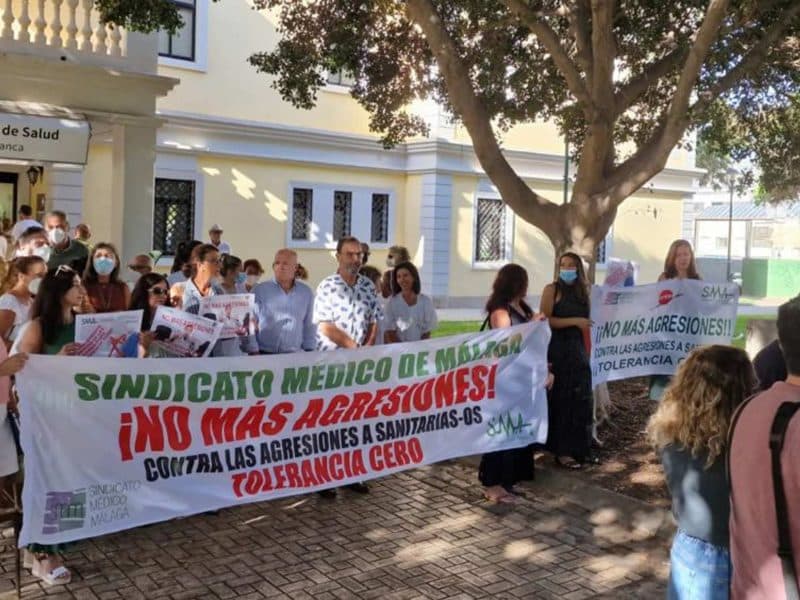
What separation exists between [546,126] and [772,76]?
1440cm

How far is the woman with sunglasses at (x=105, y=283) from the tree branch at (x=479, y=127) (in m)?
3.86

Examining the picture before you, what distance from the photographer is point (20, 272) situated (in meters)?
6.05

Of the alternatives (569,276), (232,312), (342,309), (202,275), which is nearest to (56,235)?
(202,275)

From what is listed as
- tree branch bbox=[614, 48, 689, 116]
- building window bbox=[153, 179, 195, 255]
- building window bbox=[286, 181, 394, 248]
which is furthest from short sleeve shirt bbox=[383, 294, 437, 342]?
building window bbox=[286, 181, 394, 248]

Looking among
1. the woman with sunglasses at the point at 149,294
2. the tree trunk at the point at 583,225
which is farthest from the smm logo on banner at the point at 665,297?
the woman with sunglasses at the point at 149,294

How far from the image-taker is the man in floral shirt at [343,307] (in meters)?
6.78

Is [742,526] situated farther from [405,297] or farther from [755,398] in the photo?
[405,297]

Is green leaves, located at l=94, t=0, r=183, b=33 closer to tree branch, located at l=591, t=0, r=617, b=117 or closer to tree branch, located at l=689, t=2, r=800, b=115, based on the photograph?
tree branch, located at l=591, t=0, r=617, b=117

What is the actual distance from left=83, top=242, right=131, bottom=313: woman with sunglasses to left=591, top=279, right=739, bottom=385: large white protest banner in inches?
166

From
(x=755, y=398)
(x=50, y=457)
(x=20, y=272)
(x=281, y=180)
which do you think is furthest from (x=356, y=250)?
(x=281, y=180)

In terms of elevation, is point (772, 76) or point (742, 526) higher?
point (772, 76)

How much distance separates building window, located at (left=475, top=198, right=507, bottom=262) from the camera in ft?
80.4

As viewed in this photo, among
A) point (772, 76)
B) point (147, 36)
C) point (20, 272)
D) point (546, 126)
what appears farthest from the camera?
point (546, 126)

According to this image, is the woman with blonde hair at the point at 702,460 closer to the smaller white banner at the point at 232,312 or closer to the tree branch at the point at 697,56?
the smaller white banner at the point at 232,312
